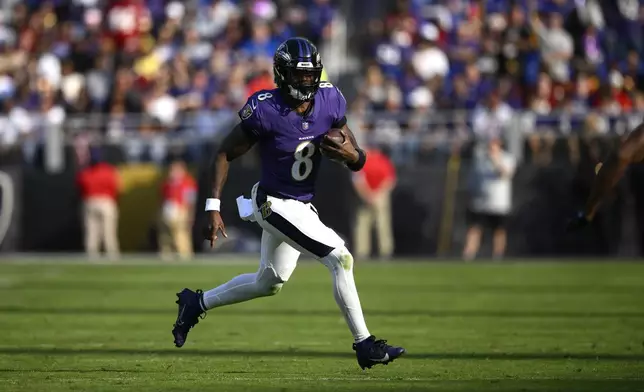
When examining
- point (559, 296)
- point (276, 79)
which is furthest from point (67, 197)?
point (276, 79)

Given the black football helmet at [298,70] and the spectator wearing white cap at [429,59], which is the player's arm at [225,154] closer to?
the black football helmet at [298,70]

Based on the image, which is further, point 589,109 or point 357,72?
point 357,72

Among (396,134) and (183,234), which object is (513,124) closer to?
(396,134)

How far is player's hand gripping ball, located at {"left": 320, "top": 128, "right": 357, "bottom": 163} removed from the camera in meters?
7.63

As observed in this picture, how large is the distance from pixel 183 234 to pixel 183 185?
0.89 metres

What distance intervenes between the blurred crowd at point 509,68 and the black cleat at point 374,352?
12.2 meters

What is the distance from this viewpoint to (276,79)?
26.0 ft

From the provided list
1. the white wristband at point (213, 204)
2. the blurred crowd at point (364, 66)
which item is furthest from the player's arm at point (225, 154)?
the blurred crowd at point (364, 66)

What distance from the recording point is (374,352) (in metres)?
7.52

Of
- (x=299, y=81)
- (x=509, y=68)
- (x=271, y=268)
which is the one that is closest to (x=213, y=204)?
(x=271, y=268)

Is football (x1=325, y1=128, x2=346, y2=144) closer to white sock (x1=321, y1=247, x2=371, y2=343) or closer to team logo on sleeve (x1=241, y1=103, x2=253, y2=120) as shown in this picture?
team logo on sleeve (x1=241, y1=103, x2=253, y2=120)

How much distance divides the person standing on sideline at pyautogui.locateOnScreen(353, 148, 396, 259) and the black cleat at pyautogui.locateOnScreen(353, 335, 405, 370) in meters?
12.2

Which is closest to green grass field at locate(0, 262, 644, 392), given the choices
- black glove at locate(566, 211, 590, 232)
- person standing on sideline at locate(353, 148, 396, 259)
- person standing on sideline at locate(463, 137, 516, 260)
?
black glove at locate(566, 211, 590, 232)

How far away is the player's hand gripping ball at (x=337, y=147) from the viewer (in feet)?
25.0
